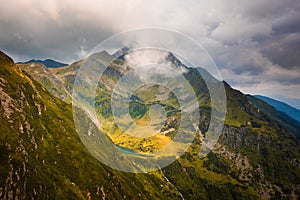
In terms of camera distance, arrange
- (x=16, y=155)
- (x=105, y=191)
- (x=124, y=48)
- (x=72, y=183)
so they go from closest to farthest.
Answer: (x=124, y=48), (x=16, y=155), (x=72, y=183), (x=105, y=191)

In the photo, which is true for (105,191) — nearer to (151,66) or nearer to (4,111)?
(4,111)

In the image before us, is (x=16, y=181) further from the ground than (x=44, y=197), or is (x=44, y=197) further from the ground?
(x=16, y=181)

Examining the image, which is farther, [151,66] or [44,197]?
[44,197]

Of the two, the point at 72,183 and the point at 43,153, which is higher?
the point at 43,153

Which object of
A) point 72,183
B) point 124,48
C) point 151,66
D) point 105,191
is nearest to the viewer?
point 124,48

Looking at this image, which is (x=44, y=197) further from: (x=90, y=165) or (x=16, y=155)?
(x=90, y=165)

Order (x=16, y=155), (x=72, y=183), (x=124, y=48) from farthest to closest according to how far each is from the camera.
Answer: (x=72, y=183) → (x=16, y=155) → (x=124, y=48)

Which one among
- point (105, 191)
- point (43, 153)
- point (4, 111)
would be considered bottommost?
point (105, 191)

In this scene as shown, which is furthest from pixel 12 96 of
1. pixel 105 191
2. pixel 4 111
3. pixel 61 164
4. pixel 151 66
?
pixel 151 66

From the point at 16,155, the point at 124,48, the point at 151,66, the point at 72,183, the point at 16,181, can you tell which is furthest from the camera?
the point at 72,183

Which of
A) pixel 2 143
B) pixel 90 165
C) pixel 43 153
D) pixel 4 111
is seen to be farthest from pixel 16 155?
pixel 90 165
